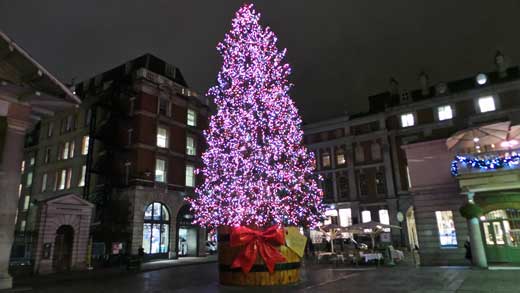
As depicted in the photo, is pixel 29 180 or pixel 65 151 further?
pixel 29 180

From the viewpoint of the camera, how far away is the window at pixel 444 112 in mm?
37188

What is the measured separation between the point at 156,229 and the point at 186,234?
402cm

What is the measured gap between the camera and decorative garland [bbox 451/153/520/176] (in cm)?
1611

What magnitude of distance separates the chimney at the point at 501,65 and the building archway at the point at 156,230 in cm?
3637

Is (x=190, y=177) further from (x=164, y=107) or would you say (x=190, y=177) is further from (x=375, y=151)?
(x=375, y=151)

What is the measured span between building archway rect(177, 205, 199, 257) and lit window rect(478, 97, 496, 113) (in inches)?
1236

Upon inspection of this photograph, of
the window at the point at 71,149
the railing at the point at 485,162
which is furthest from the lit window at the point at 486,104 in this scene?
the window at the point at 71,149

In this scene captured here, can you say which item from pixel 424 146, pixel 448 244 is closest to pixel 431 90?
pixel 424 146

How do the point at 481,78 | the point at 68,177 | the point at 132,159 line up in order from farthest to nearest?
the point at 481,78 < the point at 68,177 < the point at 132,159

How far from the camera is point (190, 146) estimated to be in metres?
34.2

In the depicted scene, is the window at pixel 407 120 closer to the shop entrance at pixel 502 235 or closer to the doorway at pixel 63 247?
the shop entrance at pixel 502 235

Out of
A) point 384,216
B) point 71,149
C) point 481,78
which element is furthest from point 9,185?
point 481,78

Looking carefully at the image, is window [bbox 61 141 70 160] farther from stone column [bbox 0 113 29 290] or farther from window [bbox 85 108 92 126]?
stone column [bbox 0 113 29 290]

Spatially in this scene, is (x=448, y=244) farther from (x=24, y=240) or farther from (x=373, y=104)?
(x=373, y=104)
